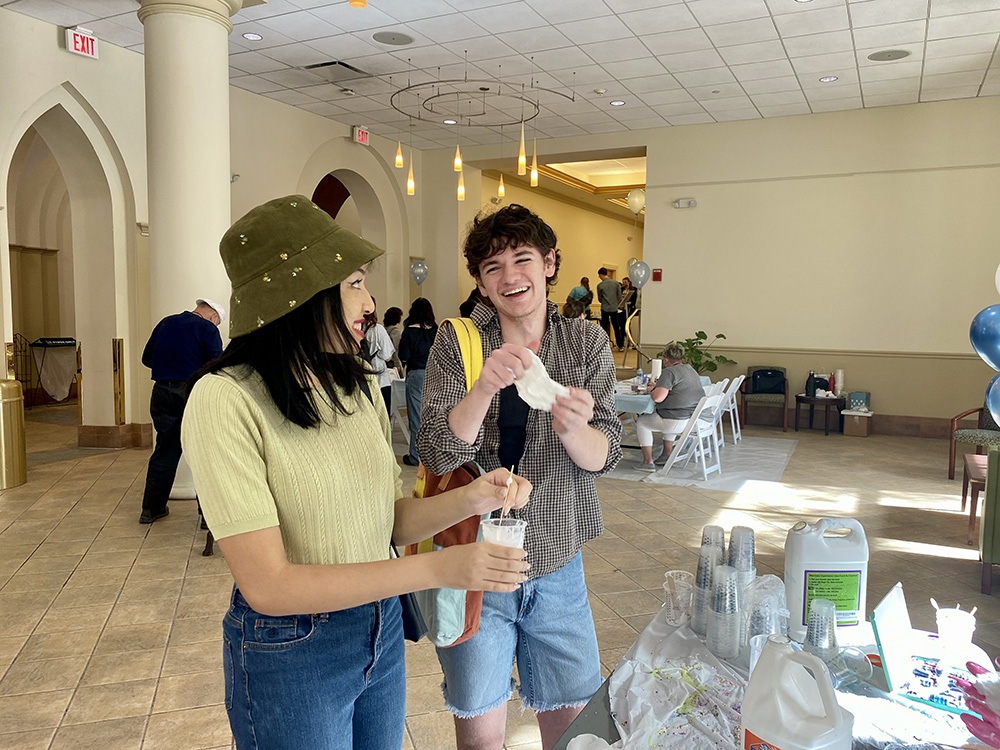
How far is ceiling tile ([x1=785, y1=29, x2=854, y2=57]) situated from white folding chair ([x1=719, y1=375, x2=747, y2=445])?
10.6 ft

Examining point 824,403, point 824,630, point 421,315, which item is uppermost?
point 421,315

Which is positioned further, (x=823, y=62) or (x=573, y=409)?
(x=823, y=62)

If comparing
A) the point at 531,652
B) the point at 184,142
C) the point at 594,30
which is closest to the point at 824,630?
the point at 531,652

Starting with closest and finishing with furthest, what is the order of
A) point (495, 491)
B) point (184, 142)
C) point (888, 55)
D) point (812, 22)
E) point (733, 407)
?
point (495, 491) < point (184, 142) < point (812, 22) < point (888, 55) < point (733, 407)

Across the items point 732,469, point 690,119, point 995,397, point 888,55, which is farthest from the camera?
point 690,119

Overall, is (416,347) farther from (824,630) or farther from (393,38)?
(824,630)

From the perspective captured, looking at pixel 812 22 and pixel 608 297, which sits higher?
pixel 812 22

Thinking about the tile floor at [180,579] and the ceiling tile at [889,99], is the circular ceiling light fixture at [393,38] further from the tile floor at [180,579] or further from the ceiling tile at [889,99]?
the ceiling tile at [889,99]

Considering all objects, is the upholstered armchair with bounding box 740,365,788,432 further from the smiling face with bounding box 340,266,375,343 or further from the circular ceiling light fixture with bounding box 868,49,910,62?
the smiling face with bounding box 340,266,375,343

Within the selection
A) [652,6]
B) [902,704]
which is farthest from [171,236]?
[902,704]

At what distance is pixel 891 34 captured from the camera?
655 centimetres

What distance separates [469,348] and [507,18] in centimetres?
555

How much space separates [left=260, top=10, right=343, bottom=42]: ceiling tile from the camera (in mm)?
6383

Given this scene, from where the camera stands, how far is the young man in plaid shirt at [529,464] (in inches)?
61.4
